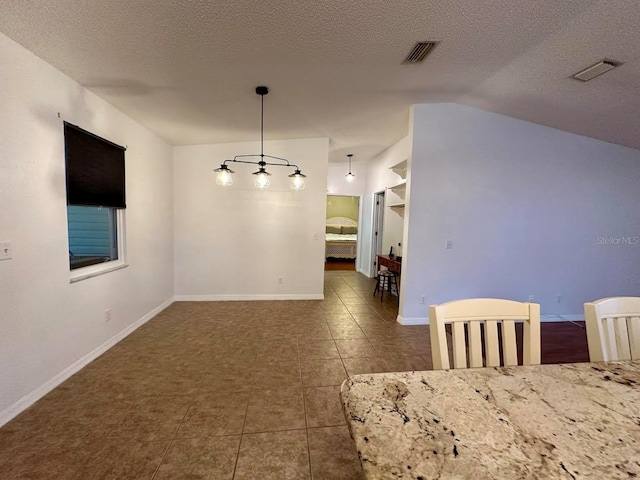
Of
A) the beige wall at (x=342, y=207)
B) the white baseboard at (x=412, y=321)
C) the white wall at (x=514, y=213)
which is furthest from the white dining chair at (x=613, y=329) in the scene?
the beige wall at (x=342, y=207)

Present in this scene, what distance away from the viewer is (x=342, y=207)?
10492 millimetres

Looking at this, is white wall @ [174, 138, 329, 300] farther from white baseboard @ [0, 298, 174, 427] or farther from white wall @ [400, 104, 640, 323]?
white wall @ [400, 104, 640, 323]

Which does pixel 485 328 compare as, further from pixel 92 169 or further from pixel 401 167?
pixel 401 167

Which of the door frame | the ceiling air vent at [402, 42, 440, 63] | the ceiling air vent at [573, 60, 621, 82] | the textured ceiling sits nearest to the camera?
the textured ceiling

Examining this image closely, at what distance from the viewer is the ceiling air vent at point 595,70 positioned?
225 cm

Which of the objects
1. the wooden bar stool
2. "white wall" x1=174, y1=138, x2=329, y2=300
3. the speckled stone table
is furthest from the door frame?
the speckled stone table

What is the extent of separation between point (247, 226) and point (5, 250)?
2.83 m

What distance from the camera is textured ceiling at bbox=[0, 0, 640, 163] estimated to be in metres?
1.66

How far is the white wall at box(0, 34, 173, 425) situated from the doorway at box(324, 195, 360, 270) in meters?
5.62

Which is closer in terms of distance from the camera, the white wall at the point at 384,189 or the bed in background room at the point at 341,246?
the white wall at the point at 384,189

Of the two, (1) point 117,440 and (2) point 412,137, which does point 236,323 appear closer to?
(1) point 117,440

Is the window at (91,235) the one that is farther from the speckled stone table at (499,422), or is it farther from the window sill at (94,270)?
the speckled stone table at (499,422)

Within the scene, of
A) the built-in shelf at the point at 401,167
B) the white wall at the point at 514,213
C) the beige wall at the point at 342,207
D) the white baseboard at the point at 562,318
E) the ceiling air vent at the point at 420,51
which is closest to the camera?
the ceiling air vent at the point at 420,51

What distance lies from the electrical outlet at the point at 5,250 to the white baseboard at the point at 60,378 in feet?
3.28
